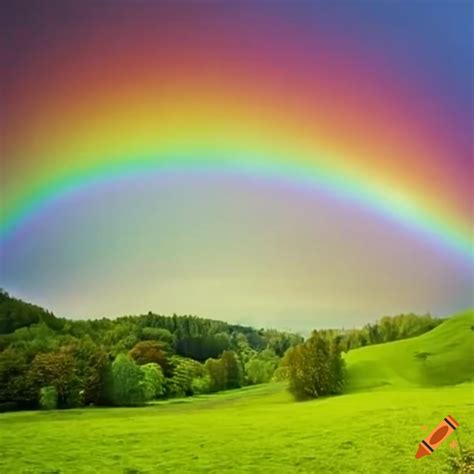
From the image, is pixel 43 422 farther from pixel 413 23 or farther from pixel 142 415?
pixel 413 23

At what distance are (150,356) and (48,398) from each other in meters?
0.62

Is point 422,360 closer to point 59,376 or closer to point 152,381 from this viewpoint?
point 152,381

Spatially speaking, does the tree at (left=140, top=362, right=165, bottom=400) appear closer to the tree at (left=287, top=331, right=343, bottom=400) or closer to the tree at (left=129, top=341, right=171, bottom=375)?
the tree at (left=129, top=341, right=171, bottom=375)

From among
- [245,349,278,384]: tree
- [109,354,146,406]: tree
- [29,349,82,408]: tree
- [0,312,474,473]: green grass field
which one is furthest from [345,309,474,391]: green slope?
[29,349,82,408]: tree

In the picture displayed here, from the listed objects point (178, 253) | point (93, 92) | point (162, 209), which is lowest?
point (178, 253)

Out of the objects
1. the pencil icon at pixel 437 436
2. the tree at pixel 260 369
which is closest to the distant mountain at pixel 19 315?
the tree at pixel 260 369

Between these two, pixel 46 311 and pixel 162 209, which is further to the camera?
pixel 162 209

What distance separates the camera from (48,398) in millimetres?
3762

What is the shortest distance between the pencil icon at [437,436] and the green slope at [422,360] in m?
0.28

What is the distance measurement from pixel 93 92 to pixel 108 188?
1.98 feet

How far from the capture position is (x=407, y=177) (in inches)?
177

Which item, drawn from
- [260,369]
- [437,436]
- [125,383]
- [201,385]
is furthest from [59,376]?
[437,436]

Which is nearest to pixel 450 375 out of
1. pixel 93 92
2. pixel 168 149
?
pixel 168 149

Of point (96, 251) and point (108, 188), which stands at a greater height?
→ point (108, 188)
